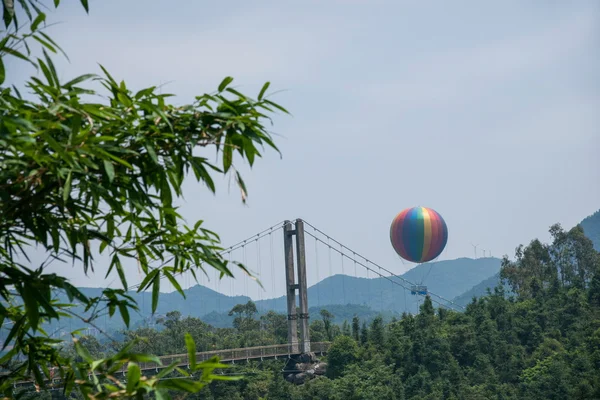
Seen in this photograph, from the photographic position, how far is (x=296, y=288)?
3406 centimetres

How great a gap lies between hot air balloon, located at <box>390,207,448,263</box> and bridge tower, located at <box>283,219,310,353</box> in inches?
403

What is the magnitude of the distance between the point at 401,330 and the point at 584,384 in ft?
33.7

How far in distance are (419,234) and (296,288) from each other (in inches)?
449

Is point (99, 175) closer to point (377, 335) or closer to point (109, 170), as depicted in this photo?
point (109, 170)

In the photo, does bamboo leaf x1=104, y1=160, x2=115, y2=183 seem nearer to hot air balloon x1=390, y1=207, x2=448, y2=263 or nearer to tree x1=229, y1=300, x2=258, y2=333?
hot air balloon x1=390, y1=207, x2=448, y2=263

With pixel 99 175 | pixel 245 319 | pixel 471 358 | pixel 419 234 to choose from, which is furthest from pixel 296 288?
pixel 99 175

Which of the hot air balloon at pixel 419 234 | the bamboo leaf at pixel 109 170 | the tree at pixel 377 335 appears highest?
the hot air balloon at pixel 419 234

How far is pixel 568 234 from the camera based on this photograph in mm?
48250

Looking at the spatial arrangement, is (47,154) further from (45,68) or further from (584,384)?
(584,384)

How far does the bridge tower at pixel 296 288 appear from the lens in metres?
32.1

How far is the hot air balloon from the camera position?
4319cm

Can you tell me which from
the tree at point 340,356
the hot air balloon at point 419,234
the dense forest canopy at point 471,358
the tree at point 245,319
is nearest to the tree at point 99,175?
the dense forest canopy at point 471,358

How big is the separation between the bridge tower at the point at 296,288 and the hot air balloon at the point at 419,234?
403 inches

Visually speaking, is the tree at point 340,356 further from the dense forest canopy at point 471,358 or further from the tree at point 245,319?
the tree at point 245,319
